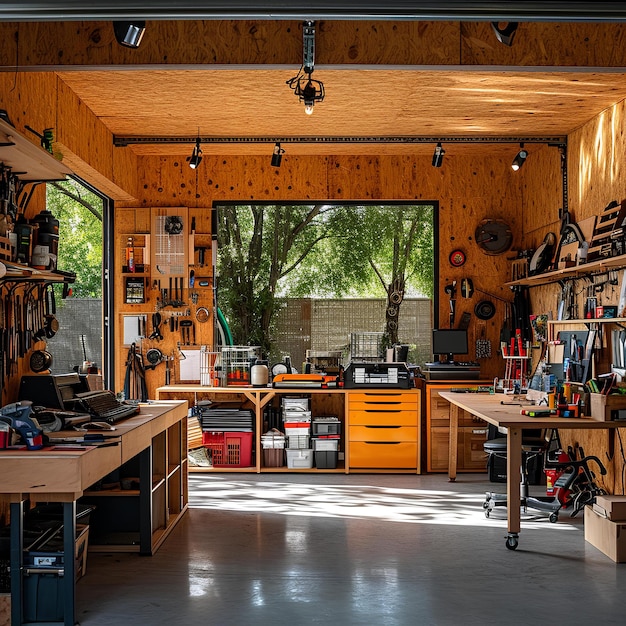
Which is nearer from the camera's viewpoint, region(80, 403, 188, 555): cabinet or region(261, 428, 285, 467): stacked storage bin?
region(80, 403, 188, 555): cabinet

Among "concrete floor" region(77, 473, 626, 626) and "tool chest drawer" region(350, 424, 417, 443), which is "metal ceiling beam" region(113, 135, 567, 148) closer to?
"tool chest drawer" region(350, 424, 417, 443)

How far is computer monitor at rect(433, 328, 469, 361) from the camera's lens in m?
8.35

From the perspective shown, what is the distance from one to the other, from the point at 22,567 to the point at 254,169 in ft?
18.9

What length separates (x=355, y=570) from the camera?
188 inches

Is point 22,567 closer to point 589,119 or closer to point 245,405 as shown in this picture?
point 245,405

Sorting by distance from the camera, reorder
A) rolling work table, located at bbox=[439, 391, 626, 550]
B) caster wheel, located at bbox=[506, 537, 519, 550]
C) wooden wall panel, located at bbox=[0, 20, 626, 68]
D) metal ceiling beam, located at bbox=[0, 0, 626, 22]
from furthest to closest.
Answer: caster wheel, located at bbox=[506, 537, 519, 550] → rolling work table, located at bbox=[439, 391, 626, 550] → wooden wall panel, located at bbox=[0, 20, 626, 68] → metal ceiling beam, located at bbox=[0, 0, 626, 22]

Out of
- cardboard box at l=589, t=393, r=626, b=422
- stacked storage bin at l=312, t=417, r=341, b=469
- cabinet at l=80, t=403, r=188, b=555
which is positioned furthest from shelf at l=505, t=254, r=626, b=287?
cabinet at l=80, t=403, r=188, b=555

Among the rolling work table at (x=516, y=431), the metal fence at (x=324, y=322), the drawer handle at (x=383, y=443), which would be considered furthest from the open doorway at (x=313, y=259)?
the rolling work table at (x=516, y=431)

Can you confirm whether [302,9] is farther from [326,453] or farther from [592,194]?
[326,453]

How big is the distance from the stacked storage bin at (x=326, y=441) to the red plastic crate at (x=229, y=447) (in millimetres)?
688

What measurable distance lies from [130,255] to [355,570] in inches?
192

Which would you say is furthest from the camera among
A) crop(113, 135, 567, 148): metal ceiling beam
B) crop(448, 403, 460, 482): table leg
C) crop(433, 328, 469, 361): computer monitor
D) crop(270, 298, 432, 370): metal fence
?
crop(270, 298, 432, 370): metal fence

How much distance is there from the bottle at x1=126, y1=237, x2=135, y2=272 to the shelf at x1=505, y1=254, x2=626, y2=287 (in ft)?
13.1

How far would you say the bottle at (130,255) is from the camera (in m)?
8.48
